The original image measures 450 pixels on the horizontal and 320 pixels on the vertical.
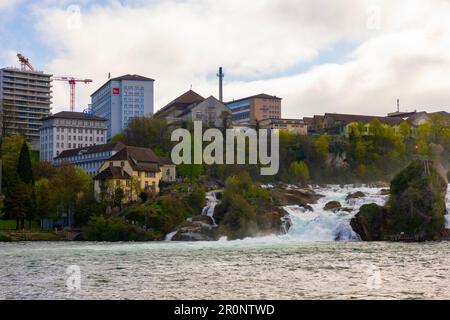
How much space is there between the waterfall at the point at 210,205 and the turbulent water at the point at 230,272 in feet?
80.0

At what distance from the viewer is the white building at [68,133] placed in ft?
602

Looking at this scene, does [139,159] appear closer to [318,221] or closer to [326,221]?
[318,221]

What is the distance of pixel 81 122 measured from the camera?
187375 mm

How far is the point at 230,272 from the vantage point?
4906 cm

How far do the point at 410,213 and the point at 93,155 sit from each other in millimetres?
77681

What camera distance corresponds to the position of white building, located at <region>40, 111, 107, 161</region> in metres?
184

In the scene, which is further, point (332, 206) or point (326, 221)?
point (332, 206)

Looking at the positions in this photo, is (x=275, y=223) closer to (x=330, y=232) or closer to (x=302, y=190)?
(x=330, y=232)

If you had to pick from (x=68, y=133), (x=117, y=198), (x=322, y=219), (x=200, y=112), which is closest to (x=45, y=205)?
(x=117, y=198)

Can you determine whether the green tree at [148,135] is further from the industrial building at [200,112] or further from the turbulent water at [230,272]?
the turbulent water at [230,272]
